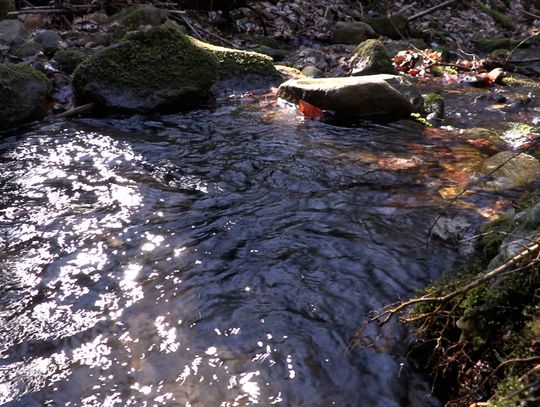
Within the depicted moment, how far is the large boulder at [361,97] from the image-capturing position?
6.68 metres

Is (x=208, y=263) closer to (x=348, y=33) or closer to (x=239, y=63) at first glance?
(x=239, y=63)

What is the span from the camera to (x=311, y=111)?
6844 millimetres

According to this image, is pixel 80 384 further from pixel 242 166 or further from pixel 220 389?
pixel 242 166

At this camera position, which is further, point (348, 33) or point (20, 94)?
point (348, 33)

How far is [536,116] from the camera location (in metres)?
7.21

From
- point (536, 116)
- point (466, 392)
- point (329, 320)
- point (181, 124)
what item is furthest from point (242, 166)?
point (536, 116)

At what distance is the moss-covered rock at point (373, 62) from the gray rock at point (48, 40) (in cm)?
532

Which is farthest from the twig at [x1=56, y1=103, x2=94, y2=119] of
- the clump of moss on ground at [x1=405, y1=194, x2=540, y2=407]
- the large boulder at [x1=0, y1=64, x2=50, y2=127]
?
the clump of moss on ground at [x1=405, y1=194, x2=540, y2=407]

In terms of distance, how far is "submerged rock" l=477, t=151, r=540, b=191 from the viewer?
4520 mm

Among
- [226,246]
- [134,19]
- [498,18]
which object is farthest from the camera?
[498,18]

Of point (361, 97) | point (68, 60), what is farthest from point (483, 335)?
point (68, 60)

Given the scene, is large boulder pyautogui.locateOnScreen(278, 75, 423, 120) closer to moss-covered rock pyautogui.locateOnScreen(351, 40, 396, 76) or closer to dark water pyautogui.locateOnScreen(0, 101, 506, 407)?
dark water pyautogui.locateOnScreen(0, 101, 506, 407)

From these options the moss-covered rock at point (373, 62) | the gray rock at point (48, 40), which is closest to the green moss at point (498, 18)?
the moss-covered rock at point (373, 62)

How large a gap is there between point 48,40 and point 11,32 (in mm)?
581
